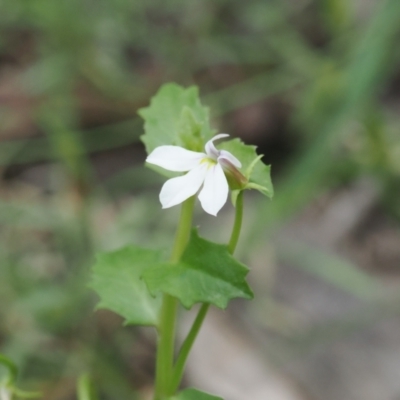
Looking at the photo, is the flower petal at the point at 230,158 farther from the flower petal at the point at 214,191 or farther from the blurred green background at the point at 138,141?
the blurred green background at the point at 138,141

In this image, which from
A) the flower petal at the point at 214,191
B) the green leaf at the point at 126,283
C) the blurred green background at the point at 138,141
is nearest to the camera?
the flower petal at the point at 214,191

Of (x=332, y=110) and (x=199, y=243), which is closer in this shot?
(x=199, y=243)

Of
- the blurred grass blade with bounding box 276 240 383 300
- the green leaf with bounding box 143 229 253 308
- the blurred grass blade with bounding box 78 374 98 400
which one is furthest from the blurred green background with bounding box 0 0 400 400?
the green leaf with bounding box 143 229 253 308

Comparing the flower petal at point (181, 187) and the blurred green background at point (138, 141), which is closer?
the flower petal at point (181, 187)

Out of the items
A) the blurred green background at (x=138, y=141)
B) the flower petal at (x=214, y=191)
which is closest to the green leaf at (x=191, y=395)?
Result: the flower petal at (x=214, y=191)

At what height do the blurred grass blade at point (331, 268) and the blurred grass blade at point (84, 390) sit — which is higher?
the blurred grass blade at point (331, 268)

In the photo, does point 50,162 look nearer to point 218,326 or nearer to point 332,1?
point 218,326

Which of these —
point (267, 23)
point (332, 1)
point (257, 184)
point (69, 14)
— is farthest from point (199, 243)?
point (267, 23)

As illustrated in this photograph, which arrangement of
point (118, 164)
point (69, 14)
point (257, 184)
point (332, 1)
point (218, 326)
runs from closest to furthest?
point (257, 184) → point (218, 326) → point (332, 1) → point (69, 14) → point (118, 164)

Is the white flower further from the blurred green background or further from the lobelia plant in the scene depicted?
the blurred green background
